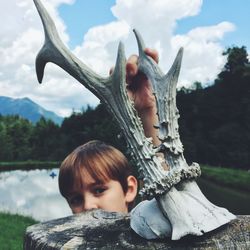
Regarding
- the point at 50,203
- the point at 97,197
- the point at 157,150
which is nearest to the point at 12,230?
the point at 97,197

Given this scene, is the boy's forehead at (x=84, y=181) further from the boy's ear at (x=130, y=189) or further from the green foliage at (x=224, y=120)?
the green foliage at (x=224, y=120)

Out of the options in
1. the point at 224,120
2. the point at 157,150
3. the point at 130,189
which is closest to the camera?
the point at 157,150

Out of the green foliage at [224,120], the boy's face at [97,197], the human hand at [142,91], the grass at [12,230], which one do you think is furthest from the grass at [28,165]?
the human hand at [142,91]

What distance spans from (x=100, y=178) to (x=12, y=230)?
5.64 m

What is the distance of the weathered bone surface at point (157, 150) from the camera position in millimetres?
1386

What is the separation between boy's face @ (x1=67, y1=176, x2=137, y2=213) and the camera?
2.28 m

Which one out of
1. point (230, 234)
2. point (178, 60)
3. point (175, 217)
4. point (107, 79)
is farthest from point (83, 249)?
point (178, 60)

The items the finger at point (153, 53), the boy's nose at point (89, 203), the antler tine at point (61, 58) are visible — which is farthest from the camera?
the boy's nose at point (89, 203)

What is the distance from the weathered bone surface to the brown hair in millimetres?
868

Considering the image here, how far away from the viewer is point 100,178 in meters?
2.42

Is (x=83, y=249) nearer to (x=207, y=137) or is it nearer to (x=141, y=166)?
(x=141, y=166)

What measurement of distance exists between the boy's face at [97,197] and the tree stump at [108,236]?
40 centimetres

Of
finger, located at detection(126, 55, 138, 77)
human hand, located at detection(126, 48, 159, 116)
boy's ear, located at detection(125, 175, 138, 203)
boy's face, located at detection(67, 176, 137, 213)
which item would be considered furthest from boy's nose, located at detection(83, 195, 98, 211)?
finger, located at detection(126, 55, 138, 77)

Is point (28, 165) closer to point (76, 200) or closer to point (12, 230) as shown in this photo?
point (12, 230)
